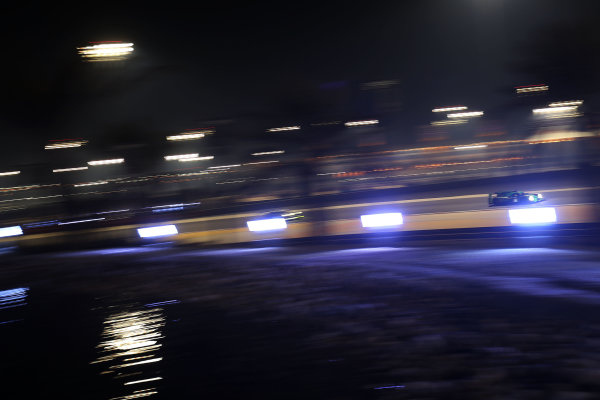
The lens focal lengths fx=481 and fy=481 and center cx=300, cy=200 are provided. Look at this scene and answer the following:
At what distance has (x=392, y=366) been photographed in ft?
13.0

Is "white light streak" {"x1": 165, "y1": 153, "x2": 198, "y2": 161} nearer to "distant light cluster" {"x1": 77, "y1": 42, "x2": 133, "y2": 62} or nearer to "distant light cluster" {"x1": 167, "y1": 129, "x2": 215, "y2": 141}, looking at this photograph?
"distant light cluster" {"x1": 167, "y1": 129, "x2": 215, "y2": 141}

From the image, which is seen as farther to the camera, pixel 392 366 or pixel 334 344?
pixel 334 344

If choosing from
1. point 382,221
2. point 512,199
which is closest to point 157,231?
point 382,221

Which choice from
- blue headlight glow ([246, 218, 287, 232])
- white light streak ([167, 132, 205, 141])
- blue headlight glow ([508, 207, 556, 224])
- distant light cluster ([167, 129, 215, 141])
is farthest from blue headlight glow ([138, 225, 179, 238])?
white light streak ([167, 132, 205, 141])

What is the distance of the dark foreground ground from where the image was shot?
3.71m

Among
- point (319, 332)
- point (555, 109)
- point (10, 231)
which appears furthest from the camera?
point (10, 231)

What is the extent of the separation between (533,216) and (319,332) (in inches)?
365

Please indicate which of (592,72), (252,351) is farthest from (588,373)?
(592,72)

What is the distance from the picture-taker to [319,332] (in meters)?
5.01

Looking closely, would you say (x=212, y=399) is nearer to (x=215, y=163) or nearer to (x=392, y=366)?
(x=392, y=366)

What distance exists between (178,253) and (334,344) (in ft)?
30.3

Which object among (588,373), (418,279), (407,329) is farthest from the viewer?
(418,279)

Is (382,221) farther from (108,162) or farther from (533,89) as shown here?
(108,162)

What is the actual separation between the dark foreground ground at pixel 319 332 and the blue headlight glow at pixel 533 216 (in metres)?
3.14
